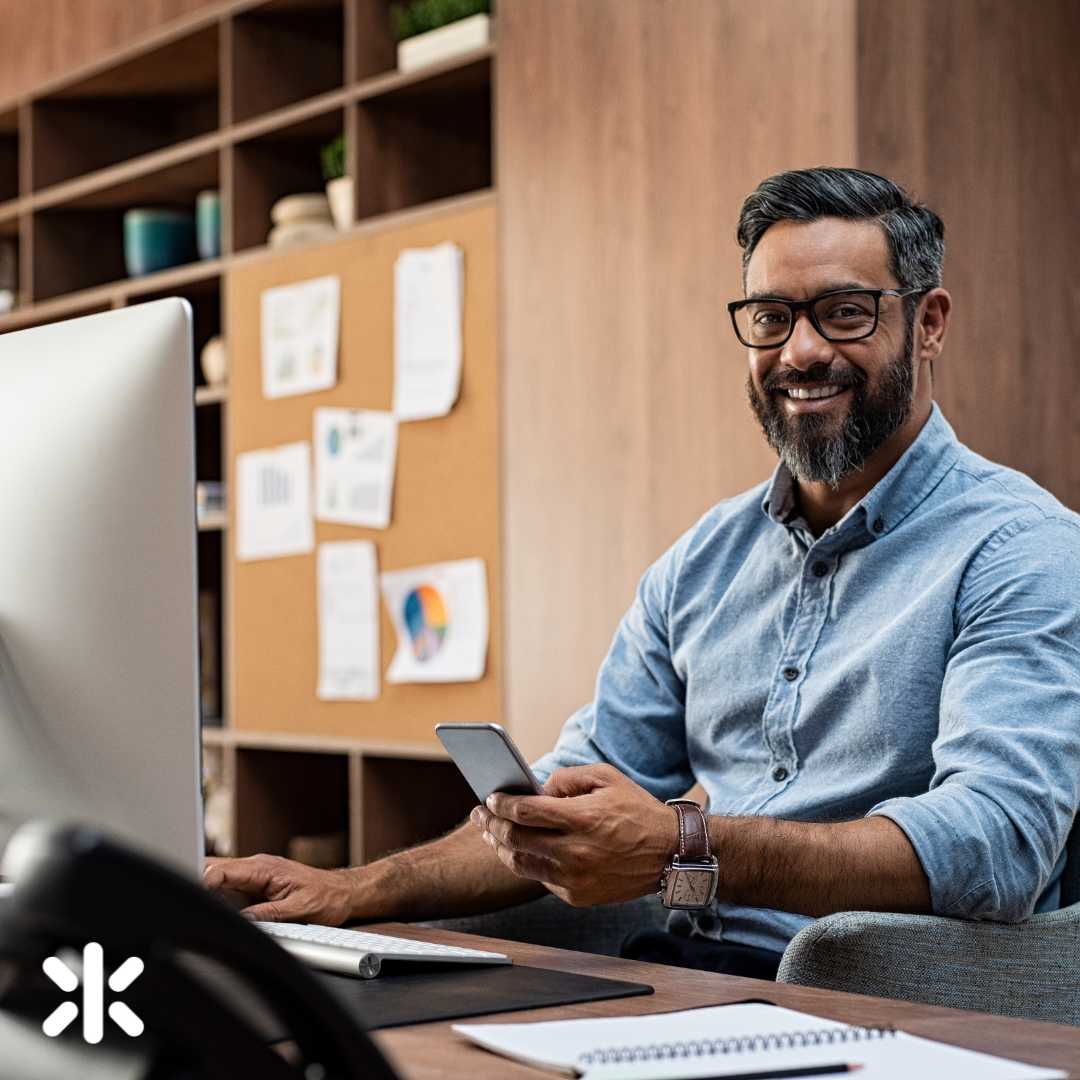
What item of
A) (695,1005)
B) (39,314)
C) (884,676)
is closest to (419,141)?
(39,314)

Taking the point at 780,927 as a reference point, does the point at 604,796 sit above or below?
above

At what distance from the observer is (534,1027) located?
1.04 m

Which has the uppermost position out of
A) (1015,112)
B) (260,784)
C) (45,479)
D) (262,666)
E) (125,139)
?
(125,139)

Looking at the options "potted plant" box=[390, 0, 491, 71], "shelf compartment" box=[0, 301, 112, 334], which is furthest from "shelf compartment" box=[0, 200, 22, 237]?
"potted plant" box=[390, 0, 491, 71]

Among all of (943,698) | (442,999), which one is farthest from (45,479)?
(943,698)

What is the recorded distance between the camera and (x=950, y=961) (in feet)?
4.65

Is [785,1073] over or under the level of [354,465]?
under

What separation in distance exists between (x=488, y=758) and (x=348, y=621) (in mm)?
2148

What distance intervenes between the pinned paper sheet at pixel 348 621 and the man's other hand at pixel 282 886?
72.5 inches

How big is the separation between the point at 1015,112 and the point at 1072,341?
38cm

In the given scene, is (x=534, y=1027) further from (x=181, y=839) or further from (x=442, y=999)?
(x=181, y=839)
